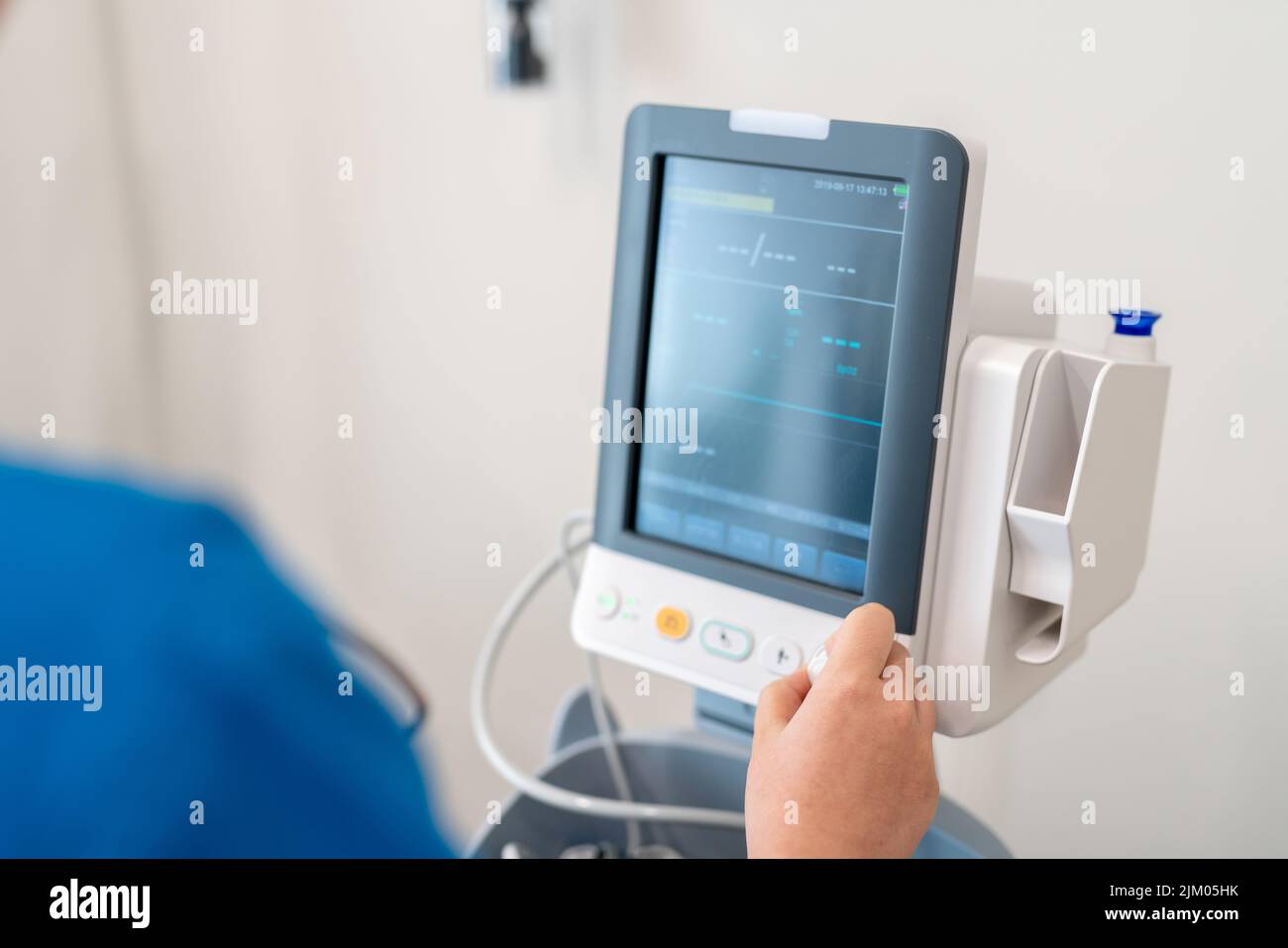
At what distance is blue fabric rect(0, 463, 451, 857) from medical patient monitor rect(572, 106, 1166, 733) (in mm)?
438

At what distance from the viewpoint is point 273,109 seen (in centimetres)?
172

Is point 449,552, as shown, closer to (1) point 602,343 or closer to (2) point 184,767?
(1) point 602,343

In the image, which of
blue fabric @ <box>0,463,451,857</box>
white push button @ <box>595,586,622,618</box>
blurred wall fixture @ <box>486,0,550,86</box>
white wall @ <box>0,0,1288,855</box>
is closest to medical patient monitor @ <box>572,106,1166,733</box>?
white push button @ <box>595,586,622,618</box>

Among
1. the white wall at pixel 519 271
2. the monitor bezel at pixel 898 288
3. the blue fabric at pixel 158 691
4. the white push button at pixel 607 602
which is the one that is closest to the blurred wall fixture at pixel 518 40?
the white wall at pixel 519 271

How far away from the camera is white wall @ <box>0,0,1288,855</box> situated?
0.98m

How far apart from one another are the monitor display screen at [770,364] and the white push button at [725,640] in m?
0.05

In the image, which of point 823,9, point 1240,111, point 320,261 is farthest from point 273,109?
point 1240,111

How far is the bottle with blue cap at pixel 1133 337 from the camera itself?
774mm

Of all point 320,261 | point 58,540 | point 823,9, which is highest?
point 823,9

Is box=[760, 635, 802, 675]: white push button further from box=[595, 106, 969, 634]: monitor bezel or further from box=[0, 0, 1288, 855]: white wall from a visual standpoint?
box=[0, 0, 1288, 855]: white wall

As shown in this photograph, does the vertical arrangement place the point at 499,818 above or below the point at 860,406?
below

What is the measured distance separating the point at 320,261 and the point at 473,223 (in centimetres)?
35

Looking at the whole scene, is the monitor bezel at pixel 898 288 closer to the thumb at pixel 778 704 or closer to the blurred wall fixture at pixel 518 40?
the thumb at pixel 778 704

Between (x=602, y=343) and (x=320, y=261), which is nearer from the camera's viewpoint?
(x=602, y=343)
